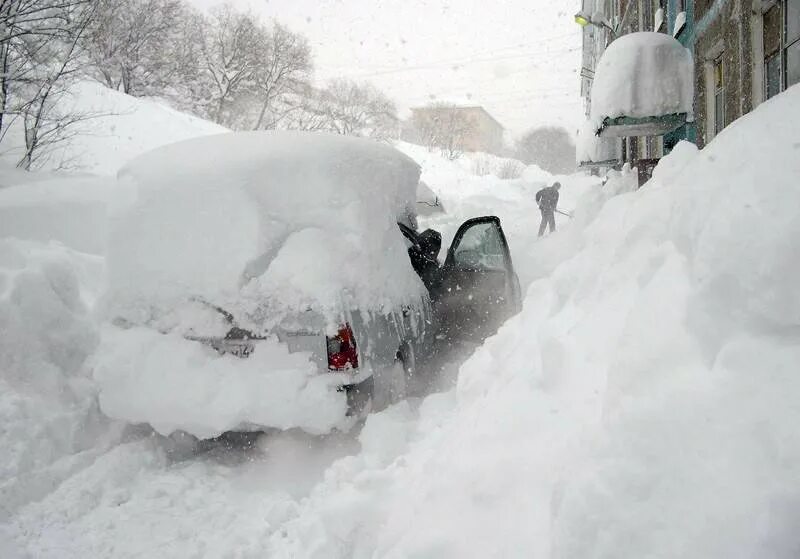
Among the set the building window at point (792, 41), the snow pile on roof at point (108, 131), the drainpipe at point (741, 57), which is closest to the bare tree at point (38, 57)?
the snow pile on roof at point (108, 131)

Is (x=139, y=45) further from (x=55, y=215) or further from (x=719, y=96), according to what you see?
(x=719, y=96)

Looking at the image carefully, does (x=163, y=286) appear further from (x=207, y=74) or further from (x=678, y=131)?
(x=207, y=74)

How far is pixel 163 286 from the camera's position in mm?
3297

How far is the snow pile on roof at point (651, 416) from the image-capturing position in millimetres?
1245

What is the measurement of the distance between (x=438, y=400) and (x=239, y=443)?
54.9 inches

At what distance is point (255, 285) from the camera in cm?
315

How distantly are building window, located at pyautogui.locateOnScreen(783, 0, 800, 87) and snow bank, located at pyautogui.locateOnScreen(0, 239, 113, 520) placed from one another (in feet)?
27.8

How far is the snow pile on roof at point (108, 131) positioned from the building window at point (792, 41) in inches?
502

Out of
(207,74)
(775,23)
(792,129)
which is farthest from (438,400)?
(207,74)

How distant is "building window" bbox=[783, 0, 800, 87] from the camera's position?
6.48m

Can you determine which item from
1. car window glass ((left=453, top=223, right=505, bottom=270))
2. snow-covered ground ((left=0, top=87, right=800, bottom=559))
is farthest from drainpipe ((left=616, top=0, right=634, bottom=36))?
snow-covered ground ((left=0, top=87, right=800, bottom=559))

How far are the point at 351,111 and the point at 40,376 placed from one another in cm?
3926

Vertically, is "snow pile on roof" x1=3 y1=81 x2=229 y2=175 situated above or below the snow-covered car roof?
above

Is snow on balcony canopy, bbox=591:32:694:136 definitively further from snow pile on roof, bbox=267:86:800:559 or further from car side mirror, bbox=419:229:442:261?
snow pile on roof, bbox=267:86:800:559
